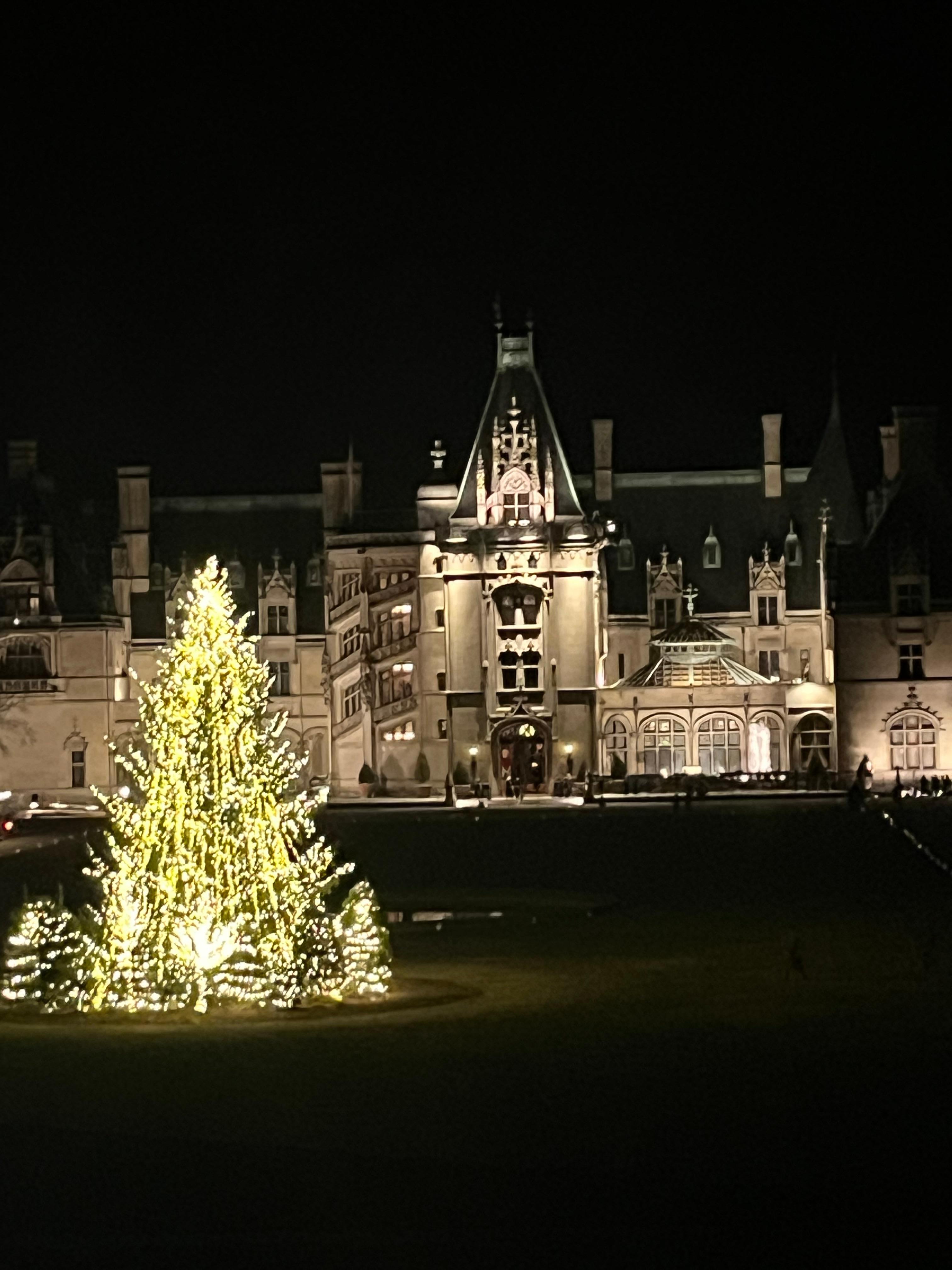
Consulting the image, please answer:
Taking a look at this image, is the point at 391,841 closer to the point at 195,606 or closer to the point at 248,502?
the point at 195,606

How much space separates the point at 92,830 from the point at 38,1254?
42.6 meters

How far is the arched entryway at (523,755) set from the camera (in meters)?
72.4

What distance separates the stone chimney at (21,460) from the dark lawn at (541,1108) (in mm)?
53197

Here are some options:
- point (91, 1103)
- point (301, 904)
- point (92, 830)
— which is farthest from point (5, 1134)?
point (92, 830)

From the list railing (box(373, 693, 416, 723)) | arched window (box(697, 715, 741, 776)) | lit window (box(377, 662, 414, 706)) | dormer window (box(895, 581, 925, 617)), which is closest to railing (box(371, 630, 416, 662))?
lit window (box(377, 662, 414, 706))

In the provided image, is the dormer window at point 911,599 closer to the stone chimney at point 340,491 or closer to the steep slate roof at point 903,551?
the steep slate roof at point 903,551

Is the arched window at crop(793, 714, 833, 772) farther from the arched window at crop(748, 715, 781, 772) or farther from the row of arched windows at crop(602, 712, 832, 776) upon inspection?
the arched window at crop(748, 715, 781, 772)

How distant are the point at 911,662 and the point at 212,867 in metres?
52.4

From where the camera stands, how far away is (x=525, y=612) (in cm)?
7256

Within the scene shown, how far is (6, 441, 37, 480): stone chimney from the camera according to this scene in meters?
79.2

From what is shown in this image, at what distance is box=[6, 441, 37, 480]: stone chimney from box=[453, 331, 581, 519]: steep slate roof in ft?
47.2

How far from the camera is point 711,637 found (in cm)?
7356

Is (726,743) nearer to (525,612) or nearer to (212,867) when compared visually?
(525,612)

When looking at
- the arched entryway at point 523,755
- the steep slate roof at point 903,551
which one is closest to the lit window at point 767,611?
the steep slate roof at point 903,551
